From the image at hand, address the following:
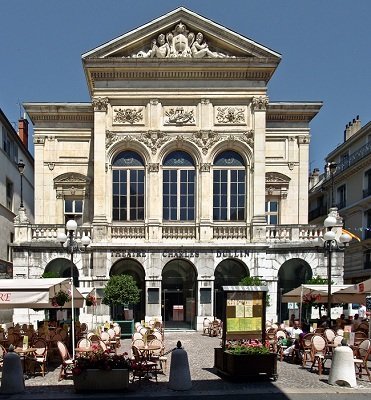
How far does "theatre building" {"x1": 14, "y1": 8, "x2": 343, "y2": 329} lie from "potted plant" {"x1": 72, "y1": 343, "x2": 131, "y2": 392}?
19.0 m

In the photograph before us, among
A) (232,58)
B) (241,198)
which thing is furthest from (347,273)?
(232,58)

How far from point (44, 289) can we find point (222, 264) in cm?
1911

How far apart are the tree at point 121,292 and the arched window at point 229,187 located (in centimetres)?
714

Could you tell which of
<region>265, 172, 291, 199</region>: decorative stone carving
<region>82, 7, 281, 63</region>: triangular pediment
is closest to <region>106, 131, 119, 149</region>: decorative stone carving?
<region>82, 7, 281, 63</region>: triangular pediment

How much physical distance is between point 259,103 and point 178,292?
13.0m

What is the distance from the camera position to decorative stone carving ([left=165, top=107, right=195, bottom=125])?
3347cm

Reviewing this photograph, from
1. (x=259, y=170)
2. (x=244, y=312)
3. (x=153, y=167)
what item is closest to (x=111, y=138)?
(x=153, y=167)

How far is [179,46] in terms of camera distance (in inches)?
1326

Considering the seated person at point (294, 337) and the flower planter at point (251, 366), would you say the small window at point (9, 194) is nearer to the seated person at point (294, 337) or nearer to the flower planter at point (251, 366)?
the seated person at point (294, 337)

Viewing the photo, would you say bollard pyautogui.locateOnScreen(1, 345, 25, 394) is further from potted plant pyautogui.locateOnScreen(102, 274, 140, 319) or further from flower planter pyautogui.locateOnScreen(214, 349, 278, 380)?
potted plant pyautogui.locateOnScreen(102, 274, 140, 319)

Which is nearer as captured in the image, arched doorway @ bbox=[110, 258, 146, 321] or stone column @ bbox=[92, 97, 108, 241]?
stone column @ bbox=[92, 97, 108, 241]

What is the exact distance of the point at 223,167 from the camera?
111ft

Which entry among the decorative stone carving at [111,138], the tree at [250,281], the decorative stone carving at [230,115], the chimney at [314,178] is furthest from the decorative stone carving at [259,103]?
the chimney at [314,178]

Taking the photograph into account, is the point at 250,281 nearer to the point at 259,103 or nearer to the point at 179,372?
the point at 259,103
